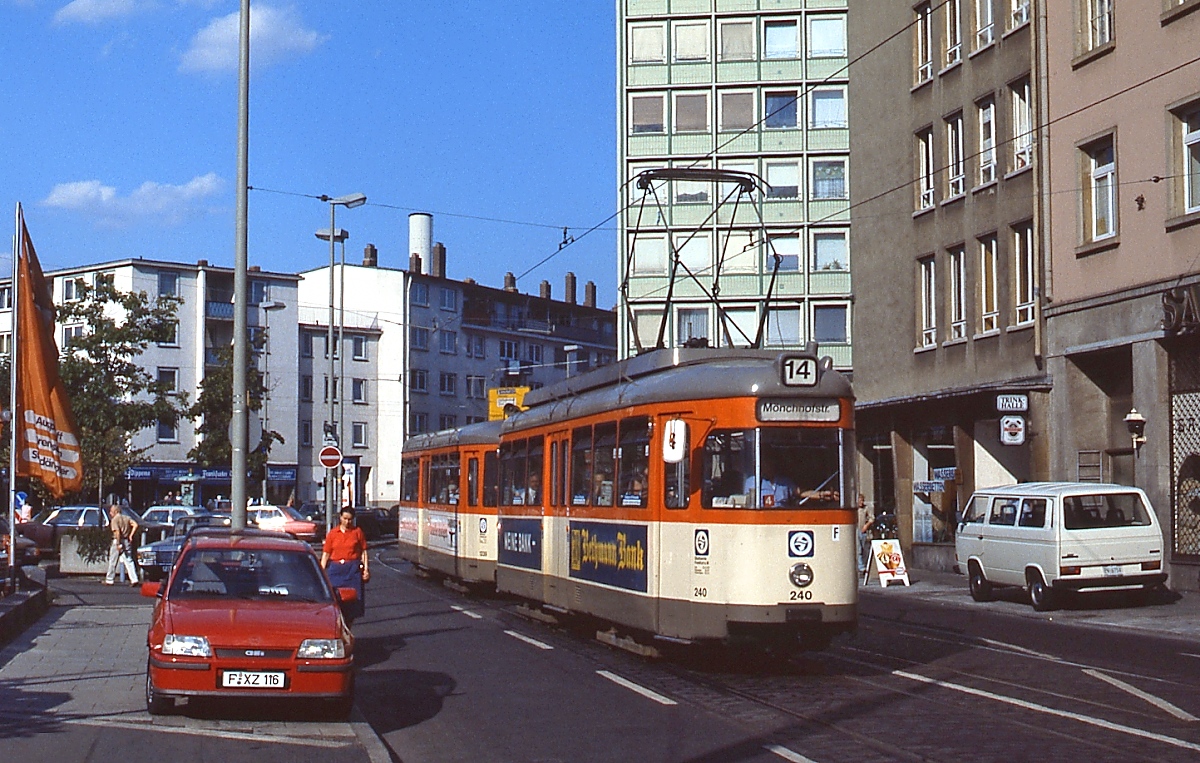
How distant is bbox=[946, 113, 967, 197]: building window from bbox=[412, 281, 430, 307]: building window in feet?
221

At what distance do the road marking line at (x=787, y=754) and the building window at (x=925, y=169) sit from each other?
29.5 m

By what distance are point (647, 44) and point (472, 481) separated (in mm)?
33918

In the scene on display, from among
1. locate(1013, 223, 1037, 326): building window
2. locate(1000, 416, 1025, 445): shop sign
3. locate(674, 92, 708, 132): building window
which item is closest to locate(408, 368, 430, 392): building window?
locate(674, 92, 708, 132): building window

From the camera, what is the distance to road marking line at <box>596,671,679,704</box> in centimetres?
1366

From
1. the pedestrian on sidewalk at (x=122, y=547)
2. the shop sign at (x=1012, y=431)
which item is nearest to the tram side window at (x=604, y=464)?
the shop sign at (x=1012, y=431)

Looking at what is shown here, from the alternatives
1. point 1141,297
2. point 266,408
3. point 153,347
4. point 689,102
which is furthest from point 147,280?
point 1141,297

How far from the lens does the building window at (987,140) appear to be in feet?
117

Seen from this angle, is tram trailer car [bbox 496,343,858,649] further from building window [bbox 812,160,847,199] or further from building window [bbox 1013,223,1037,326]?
building window [bbox 812,160,847,199]

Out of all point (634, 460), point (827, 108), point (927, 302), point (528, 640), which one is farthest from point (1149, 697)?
point (827, 108)

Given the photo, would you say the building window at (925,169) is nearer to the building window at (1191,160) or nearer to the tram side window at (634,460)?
the building window at (1191,160)

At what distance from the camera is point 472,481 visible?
28312mm

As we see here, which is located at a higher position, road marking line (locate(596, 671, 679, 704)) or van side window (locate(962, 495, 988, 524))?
van side window (locate(962, 495, 988, 524))

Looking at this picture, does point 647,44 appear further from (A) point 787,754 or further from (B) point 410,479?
(A) point 787,754

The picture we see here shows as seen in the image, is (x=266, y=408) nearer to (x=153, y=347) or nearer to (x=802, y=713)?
(x=153, y=347)
